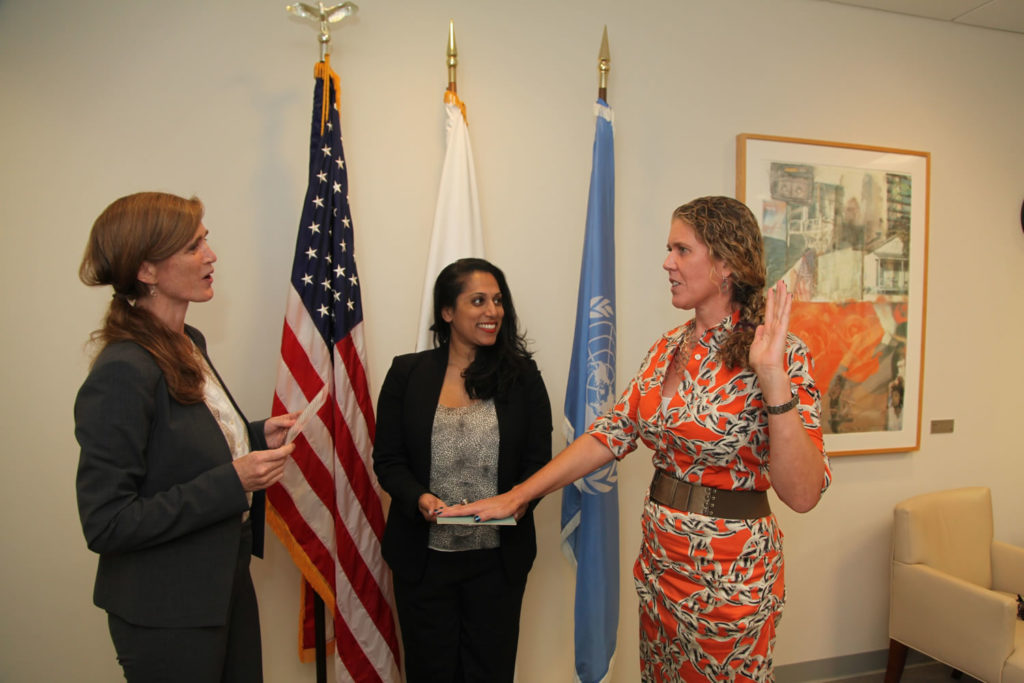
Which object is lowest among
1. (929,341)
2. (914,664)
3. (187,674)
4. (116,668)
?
(914,664)

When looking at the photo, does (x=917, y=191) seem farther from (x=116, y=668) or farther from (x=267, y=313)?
(x=116, y=668)

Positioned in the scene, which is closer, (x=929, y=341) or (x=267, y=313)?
(x=267, y=313)

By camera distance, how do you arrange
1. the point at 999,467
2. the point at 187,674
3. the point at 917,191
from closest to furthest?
the point at 187,674 < the point at 917,191 < the point at 999,467

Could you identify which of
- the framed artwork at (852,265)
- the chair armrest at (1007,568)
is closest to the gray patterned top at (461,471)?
the framed artwork at (852,265)

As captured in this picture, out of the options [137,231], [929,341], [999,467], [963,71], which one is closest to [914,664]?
[999,467]

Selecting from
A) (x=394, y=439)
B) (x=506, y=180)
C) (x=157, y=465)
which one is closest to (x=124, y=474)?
(x=157, y=465)

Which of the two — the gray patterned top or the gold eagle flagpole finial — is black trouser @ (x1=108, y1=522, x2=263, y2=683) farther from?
the gold eagle flagpole finial

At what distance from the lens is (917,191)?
120 inches

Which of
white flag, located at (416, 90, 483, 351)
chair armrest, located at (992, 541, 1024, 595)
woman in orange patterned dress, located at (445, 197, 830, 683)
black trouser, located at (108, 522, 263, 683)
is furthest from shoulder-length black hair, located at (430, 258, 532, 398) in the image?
chair armrest, located at (992, 541, 1024, 595)

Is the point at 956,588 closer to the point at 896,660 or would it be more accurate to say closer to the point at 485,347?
the point at 896,660

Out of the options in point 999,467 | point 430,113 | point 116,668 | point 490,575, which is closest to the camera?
point 490,575

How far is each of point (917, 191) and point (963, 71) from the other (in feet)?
2.51

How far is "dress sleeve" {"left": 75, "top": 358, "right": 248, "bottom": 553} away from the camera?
128 centimetres

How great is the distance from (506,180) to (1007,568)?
3.11 meters
